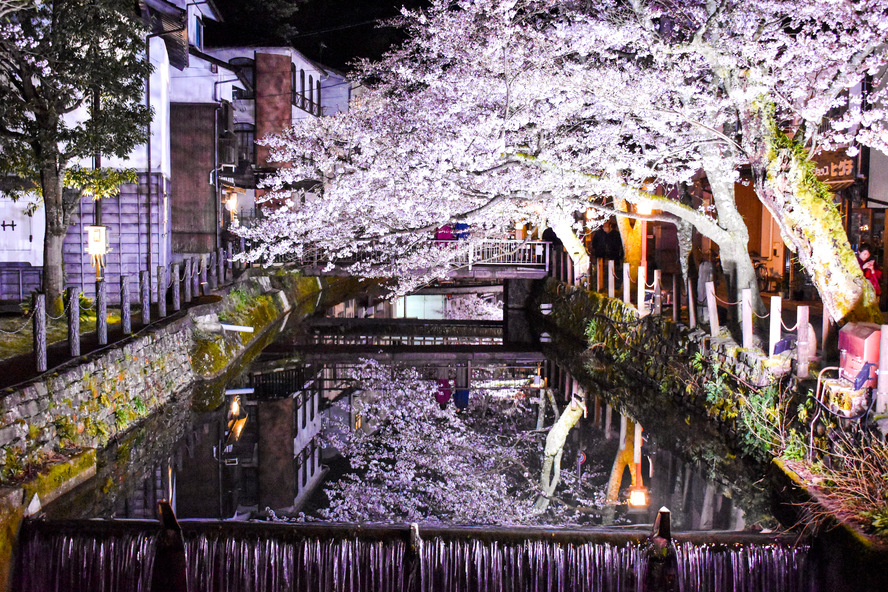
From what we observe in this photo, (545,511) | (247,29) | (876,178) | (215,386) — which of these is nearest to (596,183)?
(545,511)

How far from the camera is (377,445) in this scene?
13297 mm

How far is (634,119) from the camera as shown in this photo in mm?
13312

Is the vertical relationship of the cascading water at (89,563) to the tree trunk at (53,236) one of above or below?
below

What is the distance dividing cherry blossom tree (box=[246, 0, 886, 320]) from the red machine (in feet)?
4.85

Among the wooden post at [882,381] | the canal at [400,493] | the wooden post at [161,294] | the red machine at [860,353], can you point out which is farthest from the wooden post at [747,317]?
the wooden post at [161,294]

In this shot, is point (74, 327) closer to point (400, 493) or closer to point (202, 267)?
point (400, 493)

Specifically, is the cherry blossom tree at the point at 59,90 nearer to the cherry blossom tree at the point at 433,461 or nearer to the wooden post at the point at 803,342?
the cherry blossom tree at the point at 433,461

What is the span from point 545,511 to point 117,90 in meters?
10.5

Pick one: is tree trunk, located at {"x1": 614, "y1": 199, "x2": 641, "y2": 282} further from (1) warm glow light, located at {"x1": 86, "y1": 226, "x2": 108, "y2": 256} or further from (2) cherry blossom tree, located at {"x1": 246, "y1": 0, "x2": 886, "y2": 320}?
(1) warm glow light, located at {"x1": 86, "y1": 226, "x2": 108, "y2": 256}

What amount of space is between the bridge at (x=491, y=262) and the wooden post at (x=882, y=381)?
1485 cm

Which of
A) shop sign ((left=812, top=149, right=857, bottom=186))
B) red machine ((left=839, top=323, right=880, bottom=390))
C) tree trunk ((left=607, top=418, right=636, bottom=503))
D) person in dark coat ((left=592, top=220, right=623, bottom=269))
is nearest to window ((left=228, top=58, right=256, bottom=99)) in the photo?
person in dark coat ((left=592, top=220, right=623, bottom=269))

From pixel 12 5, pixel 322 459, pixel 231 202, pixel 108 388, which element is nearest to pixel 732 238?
pixel 322 459

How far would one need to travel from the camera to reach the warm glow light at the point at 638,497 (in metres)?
9.98

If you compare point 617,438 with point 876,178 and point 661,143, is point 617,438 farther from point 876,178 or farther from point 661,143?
point 876,178
